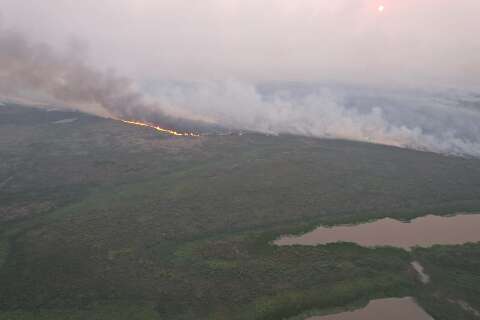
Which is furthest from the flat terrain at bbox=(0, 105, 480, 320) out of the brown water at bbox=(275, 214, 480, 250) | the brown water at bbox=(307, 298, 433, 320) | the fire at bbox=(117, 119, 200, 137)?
the fire at bbox=(117, 119, 200, 137)

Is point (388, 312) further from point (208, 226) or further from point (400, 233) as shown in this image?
point (208, 226)

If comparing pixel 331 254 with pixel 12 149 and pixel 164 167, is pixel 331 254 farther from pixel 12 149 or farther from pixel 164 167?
pixel 12 149

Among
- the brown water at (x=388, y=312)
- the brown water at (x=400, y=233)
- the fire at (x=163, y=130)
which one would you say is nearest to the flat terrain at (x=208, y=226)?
the brown water at (x=388, y=312)

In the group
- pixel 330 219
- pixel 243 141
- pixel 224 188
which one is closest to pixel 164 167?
pixel 224 188

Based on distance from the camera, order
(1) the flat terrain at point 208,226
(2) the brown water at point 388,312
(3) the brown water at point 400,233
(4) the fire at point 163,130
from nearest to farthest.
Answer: (2) the brown water at point 388,312
(1) the flat terrain at point 208,226
(3) the brown water at point 400,233
(4) the fire at point 163,130

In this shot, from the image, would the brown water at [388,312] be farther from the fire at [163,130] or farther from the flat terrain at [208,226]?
the fire at [163,130]

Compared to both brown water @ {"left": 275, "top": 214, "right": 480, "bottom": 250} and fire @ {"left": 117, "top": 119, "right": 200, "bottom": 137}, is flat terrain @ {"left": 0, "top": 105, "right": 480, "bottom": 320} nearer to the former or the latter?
brown water @ {"left": 275, "top": 214, "right": 480, "bottom": 250}

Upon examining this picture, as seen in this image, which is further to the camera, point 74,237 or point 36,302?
point 74,237

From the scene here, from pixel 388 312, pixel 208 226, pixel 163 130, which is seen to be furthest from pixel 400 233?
pixel 163 130
